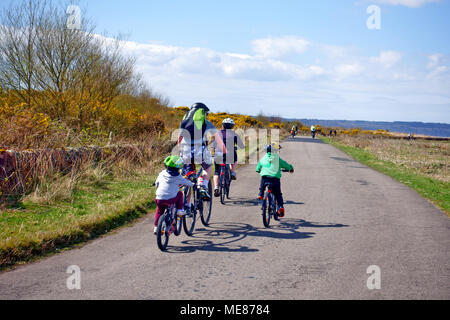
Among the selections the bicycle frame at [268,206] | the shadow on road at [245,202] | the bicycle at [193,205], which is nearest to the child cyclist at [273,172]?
the bicycle frame at [268,206]

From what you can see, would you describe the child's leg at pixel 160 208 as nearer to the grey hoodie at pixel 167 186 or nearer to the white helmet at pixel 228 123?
the grey hoodie at pixel 167 186

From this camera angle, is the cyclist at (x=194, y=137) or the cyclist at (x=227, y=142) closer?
the cyclist at (x=194, y=137)

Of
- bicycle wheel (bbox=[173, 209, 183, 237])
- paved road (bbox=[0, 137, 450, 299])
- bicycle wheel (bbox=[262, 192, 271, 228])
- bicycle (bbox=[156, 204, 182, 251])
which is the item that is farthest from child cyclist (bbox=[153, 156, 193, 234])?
bicycle wheel (bbox=[262, 192, 271, 228])

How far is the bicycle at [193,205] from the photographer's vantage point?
7.14 meters

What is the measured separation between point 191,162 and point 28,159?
441 cm

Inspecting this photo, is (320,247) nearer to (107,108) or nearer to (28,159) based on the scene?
(28,159)

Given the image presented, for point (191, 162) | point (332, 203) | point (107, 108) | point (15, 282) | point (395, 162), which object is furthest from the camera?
point (395, 162)

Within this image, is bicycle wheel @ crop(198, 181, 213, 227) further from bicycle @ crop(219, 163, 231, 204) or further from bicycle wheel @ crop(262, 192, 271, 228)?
bicycle @ crop(219, 163, 231, 204)

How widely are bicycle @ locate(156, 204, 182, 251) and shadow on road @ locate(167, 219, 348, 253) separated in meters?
0.19

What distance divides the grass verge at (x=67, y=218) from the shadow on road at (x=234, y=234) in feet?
5.53

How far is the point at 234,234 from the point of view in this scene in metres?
7.42

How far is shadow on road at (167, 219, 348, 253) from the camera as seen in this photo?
6.52 m

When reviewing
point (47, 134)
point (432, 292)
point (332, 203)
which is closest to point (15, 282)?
point (432, 292)
